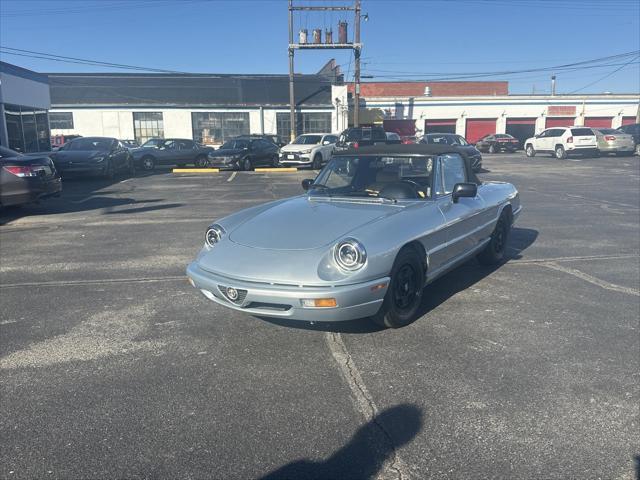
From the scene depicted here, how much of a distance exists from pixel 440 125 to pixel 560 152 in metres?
17.0

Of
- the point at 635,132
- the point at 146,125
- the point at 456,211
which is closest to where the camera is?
the point at 456,211

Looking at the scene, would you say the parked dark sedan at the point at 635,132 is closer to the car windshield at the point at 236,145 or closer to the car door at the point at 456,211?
the car windshield at the point at 236,145

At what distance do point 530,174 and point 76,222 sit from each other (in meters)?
16.1

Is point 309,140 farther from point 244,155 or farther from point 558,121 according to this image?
A: point 558,121

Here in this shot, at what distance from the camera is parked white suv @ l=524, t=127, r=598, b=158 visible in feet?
89.8

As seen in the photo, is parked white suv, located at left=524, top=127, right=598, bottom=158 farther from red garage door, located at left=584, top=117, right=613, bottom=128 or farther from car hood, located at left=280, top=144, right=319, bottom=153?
red garage door, located at left=584, top=117, right=613, bottom=128

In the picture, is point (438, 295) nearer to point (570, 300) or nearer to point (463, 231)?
point (463, 231)

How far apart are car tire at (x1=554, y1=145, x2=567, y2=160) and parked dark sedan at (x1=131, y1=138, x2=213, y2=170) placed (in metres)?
18.5

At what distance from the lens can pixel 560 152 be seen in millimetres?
28234

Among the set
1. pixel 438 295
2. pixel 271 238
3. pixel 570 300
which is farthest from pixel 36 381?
pixel 570 300

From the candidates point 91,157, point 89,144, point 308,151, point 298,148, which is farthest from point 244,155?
point 91,157

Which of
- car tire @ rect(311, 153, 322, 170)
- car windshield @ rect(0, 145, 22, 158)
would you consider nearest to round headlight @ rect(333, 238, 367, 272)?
car windshield @ rect(0, 145, 22, 158)

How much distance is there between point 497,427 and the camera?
2994 millimetres

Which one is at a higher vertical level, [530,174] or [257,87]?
[257,87]
